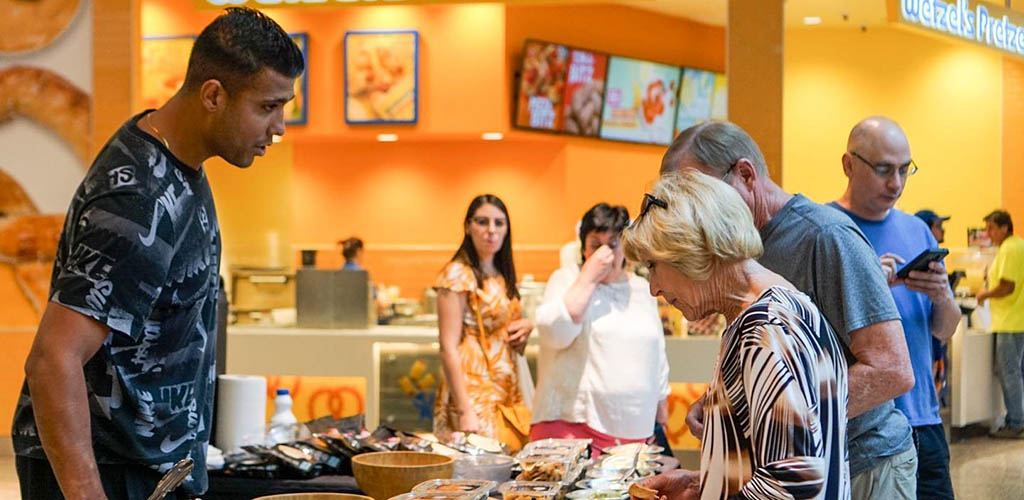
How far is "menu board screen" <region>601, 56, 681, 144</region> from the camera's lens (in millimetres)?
12094

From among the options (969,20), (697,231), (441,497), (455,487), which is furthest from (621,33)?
(697,231)

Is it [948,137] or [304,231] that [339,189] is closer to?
[304,231]

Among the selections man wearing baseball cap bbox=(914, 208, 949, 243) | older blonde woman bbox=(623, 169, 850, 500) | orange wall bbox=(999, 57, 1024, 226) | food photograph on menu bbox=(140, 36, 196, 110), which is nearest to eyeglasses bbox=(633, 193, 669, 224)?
older blonde woman bbox=(623, 169, 850, 500)

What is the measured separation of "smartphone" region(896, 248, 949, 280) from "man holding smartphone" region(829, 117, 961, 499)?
4 centimetres

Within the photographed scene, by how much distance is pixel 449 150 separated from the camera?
39.9 ft

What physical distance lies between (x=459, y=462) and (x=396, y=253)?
9365mm

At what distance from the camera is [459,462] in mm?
3023

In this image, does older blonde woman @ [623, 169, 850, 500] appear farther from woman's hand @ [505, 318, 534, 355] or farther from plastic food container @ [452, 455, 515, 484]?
woman's hand @ [505, 318, 534, 355]

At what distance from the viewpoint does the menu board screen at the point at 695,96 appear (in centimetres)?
1266

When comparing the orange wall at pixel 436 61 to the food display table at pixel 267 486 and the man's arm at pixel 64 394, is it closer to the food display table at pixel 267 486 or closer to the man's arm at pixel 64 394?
the food display table at pixel 267 486

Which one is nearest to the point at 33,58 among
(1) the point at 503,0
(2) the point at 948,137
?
(1) the point at 503,0

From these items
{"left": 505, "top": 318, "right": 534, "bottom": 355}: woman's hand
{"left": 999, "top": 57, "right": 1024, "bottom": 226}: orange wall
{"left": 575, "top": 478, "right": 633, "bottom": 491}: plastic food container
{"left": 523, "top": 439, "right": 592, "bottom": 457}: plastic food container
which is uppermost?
{"left": 999, "top": 57, "right": 1024, "bottom": 226}: orange wall

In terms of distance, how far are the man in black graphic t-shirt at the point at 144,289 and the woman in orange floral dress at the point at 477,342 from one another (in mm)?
2541

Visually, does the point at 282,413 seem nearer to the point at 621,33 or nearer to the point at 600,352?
the point at 600,352
